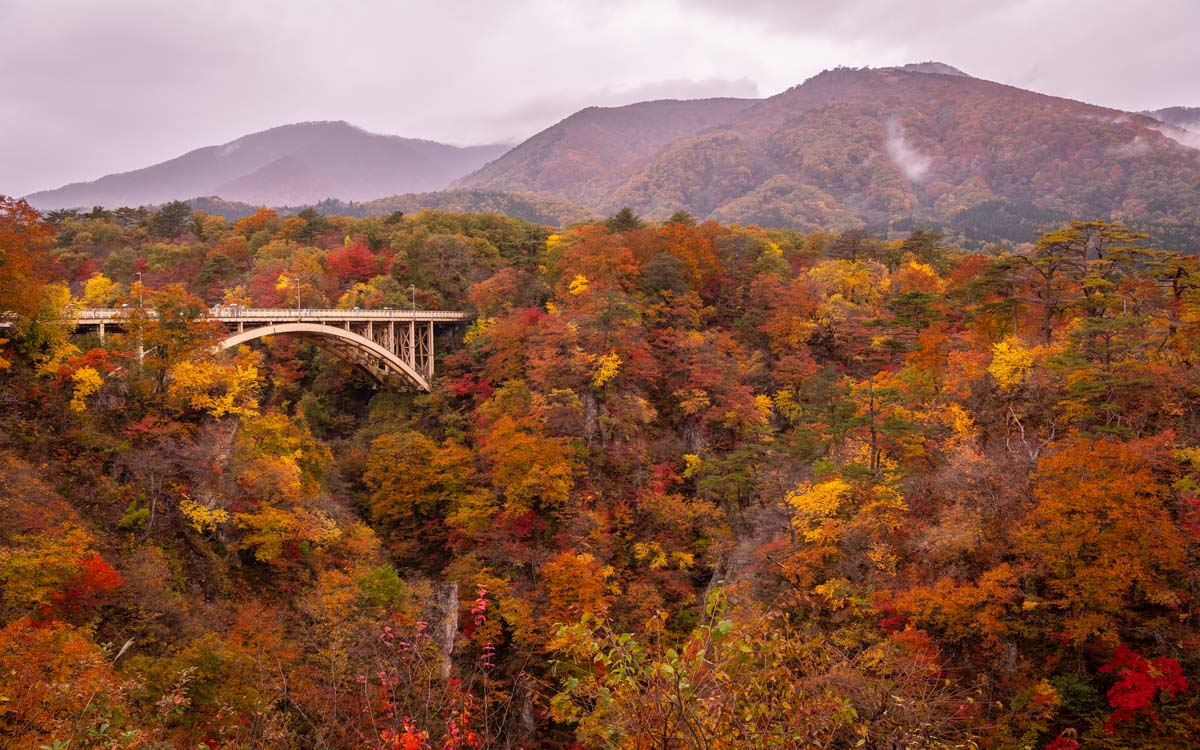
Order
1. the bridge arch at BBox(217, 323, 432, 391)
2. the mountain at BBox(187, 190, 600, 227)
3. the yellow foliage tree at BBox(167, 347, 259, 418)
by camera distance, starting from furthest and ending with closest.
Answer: the mountain at BBox(187, 190, 600, 227), the bridge arch at BBox(217, 323, 432, 391), the yellow foliage tree at BBox(167, 347, 259, 418)

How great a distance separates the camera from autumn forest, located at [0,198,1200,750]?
27.5 ft

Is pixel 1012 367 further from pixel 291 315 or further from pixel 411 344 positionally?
pixel 291 315

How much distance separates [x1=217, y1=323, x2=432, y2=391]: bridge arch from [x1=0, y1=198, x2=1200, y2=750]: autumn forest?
1334 millimetres

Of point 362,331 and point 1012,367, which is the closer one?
point 1012,367

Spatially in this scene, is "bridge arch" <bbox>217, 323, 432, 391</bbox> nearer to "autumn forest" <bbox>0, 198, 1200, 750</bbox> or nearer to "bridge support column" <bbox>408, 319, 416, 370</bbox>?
"bridge support column" <bbox>408, 319, 416, 370</bbox>

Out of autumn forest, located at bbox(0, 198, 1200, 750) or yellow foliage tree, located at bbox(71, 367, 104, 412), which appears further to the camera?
yellow foliage tree, located at bbox(71, 367, 104, 412)

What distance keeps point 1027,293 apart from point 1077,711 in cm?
1559

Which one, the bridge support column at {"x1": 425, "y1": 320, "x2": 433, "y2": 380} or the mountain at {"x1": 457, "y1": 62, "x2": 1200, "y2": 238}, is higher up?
the mountain at {"x1": 457, "y1": 62, "x2": 1200, "y2": 238}

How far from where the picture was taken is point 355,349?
31.8 meters

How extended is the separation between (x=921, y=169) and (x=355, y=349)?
150 meters

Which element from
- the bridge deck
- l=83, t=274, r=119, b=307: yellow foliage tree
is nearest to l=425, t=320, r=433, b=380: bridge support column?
the bridge deck

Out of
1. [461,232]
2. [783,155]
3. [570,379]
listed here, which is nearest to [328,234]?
[461,232]

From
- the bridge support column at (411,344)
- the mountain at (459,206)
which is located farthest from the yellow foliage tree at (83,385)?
the mountain at (459,206)

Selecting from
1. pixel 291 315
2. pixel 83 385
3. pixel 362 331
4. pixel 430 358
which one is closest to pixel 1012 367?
pixel 430 358
